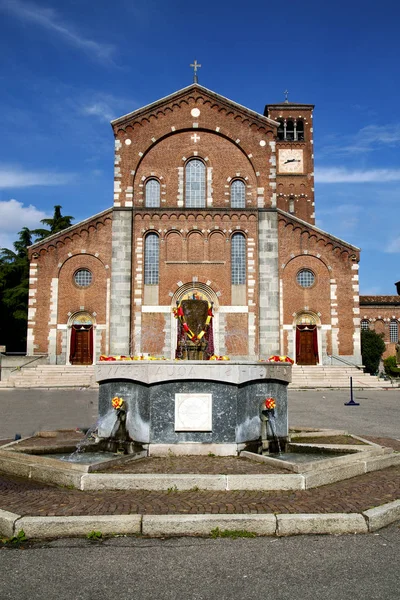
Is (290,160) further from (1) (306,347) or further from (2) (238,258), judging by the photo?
(1) (306,347)

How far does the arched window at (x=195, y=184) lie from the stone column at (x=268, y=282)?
12.7 feet

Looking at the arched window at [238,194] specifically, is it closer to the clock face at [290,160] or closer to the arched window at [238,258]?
the arched window at [238,258]

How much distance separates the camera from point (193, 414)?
9664 millimetres

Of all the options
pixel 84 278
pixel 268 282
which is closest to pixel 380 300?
pixel 268 282

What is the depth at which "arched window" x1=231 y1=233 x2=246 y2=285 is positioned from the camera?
113 ft

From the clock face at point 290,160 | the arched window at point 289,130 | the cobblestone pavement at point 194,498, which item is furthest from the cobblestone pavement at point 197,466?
the arched window at point 289,130

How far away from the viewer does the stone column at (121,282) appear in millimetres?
33344

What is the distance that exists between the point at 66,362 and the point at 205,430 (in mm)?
25909

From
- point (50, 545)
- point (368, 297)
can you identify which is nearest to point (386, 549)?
point (50, 545)

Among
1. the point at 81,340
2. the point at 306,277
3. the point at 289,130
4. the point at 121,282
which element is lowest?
the point at 81,340

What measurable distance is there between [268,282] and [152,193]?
9141mm

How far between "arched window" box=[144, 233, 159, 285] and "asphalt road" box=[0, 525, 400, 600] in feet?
95.1

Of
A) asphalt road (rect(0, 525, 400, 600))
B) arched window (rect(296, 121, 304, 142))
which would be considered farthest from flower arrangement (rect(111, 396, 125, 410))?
arched window (rect(296, 121, 304, 142))

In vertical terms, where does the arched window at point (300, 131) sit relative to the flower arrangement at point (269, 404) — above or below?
above
